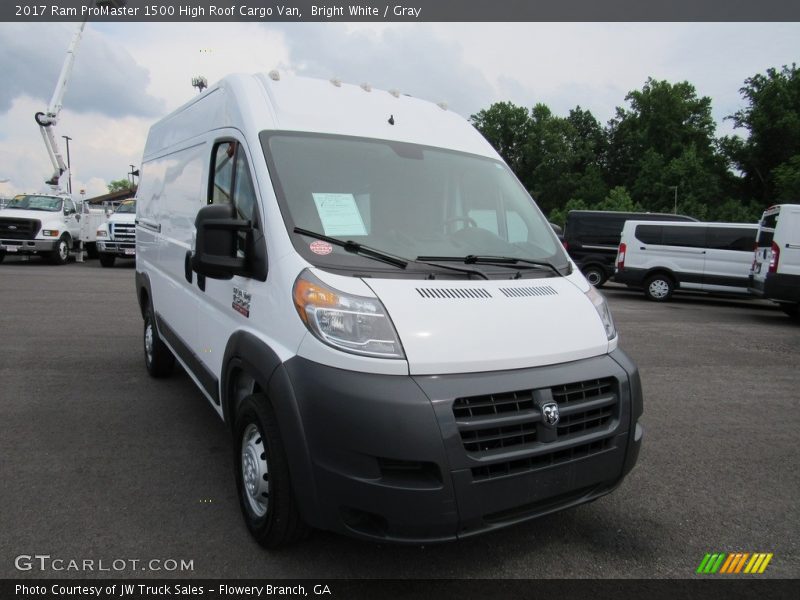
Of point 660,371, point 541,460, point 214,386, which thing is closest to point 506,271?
point 541,460

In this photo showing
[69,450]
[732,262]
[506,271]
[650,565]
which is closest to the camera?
[650,565]

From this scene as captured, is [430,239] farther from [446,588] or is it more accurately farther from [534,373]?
[446,588]

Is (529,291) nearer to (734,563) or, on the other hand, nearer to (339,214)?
(339,214)

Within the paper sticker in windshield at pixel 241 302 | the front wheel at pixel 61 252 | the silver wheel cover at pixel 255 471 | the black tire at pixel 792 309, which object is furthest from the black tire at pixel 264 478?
the front wheel at pixel 61 252

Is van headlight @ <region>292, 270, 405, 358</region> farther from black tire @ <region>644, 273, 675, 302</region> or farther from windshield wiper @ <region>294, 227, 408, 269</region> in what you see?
black tire @ <region>644, 273, 675, 302</region>

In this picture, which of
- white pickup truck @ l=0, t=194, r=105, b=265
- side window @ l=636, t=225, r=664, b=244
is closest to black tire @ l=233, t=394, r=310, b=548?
side window @ l=636, t=225, r=664, b=244

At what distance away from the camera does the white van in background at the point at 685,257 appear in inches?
547

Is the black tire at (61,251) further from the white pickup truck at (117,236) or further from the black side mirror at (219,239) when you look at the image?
the black side mirror at (219,239)

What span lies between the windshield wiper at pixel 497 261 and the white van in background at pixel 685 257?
42.3 feet

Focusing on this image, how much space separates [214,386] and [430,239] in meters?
1.56

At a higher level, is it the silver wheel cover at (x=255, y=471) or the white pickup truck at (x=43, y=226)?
the white pickup truck at (x=43, y=226)

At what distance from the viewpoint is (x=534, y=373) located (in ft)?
8.05

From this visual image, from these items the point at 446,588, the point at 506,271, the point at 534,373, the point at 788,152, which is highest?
the point at 788,152

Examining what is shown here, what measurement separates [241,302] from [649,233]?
14.0m
